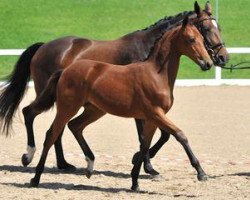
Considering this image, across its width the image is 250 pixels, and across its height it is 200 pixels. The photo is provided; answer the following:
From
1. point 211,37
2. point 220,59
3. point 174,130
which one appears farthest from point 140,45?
point 174,130

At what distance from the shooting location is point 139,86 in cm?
729

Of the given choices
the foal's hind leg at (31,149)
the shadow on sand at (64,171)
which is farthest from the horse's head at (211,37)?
the foal's hind leg at (31,149)

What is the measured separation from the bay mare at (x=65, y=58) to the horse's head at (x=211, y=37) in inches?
5.8

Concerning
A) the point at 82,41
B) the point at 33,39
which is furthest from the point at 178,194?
the point at 33,39

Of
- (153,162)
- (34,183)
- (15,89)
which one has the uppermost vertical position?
(15,89)

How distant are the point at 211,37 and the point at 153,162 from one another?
2.24m

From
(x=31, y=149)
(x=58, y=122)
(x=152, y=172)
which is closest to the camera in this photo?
(x=58, y=122)

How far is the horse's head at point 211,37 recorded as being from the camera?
817 cm

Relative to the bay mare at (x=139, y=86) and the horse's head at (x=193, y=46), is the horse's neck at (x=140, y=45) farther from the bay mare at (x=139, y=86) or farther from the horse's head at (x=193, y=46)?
the horse's head at (x=193, y=46)

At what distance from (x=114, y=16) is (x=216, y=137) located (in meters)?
22.4

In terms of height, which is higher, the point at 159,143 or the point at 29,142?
the point at 29,142

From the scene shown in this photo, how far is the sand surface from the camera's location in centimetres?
741

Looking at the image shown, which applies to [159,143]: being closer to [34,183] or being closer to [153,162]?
[153,162]

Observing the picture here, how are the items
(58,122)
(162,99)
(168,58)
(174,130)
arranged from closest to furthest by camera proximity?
(174,130), (162,99), (168,58), (58,122)
